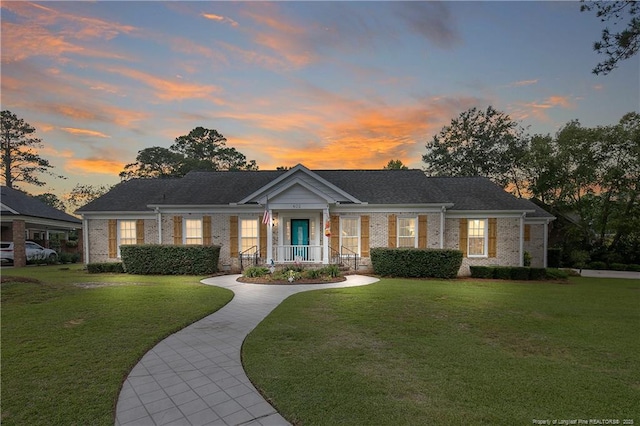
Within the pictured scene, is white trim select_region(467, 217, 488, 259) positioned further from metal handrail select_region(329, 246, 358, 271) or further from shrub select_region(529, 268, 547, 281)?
metal handrail select_region(329, 246, 358, 271)

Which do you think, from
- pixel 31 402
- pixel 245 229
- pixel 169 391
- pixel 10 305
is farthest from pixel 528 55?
pixel 10 305

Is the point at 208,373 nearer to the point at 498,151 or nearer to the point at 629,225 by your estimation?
the point at 629,225

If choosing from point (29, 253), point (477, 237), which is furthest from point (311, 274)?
point (29, 253)

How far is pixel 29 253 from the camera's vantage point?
864 inches

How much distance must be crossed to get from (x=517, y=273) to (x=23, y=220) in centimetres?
3015

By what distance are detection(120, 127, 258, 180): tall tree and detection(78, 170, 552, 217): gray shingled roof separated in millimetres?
19464

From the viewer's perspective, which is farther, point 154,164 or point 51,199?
point 51,199

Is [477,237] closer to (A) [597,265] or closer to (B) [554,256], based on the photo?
(B) [554,256]

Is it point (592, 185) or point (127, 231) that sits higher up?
point (592, 185)

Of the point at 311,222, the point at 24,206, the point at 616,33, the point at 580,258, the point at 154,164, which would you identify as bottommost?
the point at 580,258

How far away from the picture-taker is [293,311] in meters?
8.22

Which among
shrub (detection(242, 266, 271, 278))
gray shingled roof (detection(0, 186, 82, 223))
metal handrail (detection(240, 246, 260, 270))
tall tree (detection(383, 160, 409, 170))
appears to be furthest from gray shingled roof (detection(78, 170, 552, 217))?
tall tree (detection(383, 160, 409, 170))

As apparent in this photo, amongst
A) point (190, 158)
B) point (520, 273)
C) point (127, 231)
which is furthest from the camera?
point (190, 158)

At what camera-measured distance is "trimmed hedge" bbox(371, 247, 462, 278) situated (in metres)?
14.8
